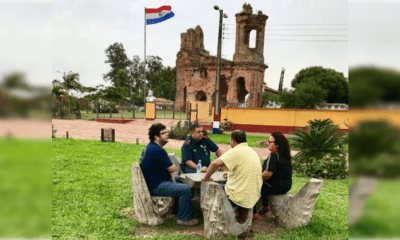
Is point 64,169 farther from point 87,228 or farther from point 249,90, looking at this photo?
point 249,90

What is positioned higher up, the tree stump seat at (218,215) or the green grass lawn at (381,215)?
Answer: the green grass lawn at (381,215)

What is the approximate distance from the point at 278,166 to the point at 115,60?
5861 cm

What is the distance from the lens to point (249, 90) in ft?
117

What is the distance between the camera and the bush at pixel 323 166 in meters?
6.93

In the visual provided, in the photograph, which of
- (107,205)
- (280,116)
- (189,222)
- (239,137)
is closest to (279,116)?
(280,116)

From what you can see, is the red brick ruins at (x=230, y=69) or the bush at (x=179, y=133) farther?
the red brick ruins at (x=230, y=69)

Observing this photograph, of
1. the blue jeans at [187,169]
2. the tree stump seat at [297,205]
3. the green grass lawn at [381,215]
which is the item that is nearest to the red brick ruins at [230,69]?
the blue jeans at [187,169]

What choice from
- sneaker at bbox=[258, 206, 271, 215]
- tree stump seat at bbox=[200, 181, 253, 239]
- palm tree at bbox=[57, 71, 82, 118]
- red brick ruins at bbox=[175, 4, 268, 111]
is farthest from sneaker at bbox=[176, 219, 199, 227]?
red brick ruins at bbox=[175, 4, 268, 111]

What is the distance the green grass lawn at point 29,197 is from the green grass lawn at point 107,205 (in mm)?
2557

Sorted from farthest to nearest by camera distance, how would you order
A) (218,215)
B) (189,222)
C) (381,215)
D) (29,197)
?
(189,222), (218,215), (29,197), (381,215)

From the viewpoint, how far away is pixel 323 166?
6.96 m

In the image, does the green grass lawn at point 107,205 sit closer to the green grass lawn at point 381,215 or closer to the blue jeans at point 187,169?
the blue jeans at point 187,169

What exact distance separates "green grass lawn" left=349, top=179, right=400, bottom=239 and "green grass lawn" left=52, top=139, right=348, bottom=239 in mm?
2830

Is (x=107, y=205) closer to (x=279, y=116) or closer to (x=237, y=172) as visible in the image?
(x=237, y=172)
